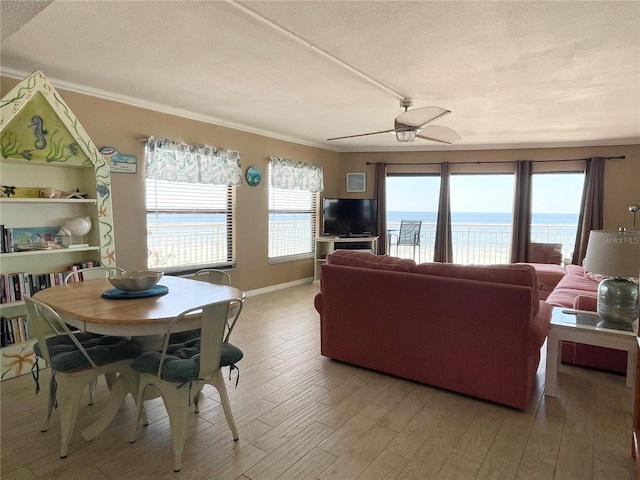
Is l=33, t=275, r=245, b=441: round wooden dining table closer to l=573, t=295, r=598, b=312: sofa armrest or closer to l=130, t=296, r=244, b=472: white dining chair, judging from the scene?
l=130, t=296, r=244, b=472: white dining chair

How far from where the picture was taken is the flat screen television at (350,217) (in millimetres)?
6758

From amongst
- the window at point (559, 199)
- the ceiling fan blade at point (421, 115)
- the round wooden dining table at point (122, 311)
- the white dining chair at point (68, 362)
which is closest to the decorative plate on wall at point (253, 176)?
the ceiling fan blade at point (421, 115)

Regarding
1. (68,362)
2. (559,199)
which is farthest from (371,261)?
(559,199)

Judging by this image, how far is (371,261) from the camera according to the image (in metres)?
3.11

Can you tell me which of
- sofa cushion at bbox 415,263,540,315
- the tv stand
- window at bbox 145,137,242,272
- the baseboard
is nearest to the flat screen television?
the tv stand

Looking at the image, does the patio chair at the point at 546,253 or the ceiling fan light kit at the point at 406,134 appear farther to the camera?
the patio chair at the point at 546,253

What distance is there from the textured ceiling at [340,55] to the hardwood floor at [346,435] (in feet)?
7.40

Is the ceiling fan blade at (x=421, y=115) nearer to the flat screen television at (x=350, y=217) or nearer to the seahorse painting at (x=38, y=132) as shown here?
the seahorse painting at (x=38, y=132)

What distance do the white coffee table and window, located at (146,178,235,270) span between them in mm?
3881

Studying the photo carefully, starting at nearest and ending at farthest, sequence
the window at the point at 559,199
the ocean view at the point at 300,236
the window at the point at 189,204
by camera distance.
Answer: the window at the point at 189,204, the ocean view at the point at 300,236, the window at the point at 559,199

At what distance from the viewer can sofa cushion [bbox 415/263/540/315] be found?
2.49m

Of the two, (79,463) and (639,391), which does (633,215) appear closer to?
(639,391)

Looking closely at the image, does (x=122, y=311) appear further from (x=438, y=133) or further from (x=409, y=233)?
(x=409, y=233)

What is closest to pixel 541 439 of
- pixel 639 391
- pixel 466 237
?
pixel 639 391
